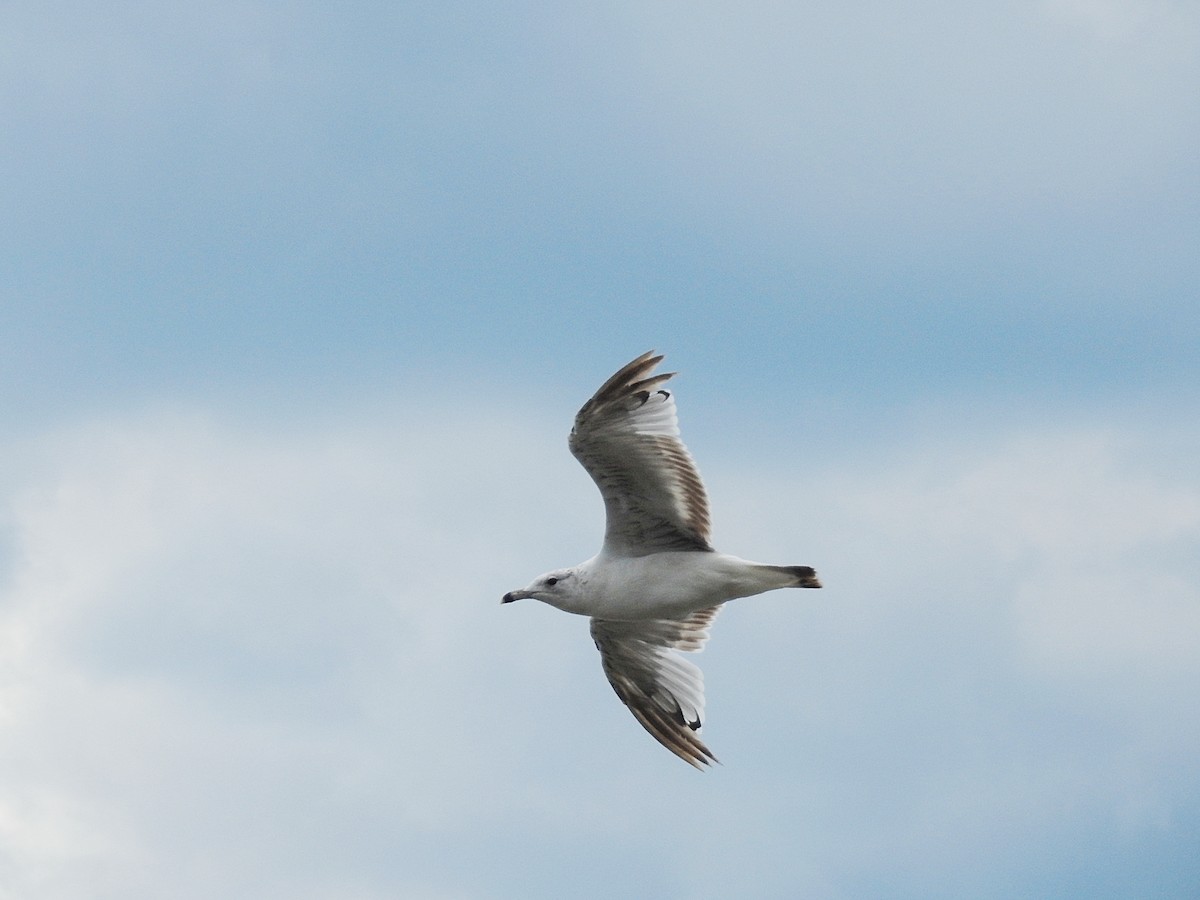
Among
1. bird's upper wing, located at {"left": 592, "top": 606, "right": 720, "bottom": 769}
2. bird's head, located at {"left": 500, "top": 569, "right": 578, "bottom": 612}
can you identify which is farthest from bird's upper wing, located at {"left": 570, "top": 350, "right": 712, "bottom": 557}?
bird's upper wing, located at {"left": 592, "top": 606, "right": 720, "bottom": 769}

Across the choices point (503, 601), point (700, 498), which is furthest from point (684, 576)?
point (503, 601)

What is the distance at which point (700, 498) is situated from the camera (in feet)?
64.7

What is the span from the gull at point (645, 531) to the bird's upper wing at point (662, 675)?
1.98 feet

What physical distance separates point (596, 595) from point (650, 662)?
8.44 ft

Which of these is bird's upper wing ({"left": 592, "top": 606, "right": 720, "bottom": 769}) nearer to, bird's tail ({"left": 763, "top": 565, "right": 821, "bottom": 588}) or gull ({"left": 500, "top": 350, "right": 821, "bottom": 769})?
gull ({"left": 500, "top": 350, "right": 821, "bottom": 769})

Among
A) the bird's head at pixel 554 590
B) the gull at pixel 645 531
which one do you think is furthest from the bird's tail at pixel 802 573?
the bird's head at pixel 554 590

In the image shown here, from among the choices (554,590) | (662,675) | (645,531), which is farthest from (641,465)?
(662,675)

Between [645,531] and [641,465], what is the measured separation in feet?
3.59

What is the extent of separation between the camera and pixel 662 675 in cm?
2253

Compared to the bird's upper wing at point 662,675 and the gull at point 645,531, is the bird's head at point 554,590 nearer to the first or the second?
the gull at point 645,531

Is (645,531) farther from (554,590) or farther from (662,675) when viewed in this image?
(662,675)

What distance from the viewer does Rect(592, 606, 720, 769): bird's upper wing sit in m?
22.4

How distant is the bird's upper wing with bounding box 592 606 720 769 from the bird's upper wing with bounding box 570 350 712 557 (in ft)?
8.09

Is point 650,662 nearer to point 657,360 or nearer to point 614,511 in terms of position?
point 614,511
